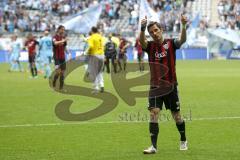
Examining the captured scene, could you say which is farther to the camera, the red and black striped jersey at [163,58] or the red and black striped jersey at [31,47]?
the red and black striped jersey at [31,47]

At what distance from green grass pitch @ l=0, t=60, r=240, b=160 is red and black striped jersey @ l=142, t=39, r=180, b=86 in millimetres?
1257

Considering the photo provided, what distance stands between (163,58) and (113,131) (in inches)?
124

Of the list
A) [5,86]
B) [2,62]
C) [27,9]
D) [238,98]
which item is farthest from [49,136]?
[27,9]

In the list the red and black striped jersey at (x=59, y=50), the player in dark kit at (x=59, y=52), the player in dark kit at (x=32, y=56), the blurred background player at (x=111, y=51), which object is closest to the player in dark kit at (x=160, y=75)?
the player in dark kit at (x=59, y=52)

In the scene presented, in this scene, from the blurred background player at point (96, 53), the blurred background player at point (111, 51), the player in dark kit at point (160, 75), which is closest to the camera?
the player in dark kit at point (160, 75)

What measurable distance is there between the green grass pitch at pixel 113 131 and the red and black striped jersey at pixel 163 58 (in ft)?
4.12

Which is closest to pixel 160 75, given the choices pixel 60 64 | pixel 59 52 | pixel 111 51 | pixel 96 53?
pixel 96 53

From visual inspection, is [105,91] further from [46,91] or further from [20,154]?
[20,154]

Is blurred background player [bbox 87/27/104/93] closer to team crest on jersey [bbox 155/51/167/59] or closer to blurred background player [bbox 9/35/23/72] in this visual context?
team crest on jersey [bbox 155/51/167/59]

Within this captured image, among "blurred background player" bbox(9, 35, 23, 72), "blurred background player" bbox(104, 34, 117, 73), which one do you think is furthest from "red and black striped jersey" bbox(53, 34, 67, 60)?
"blurred background player" bbox(9, 35, 23, 72)

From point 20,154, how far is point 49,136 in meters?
2.10

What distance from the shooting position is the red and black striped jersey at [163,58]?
429 inches

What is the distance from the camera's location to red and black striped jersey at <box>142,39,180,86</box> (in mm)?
10898

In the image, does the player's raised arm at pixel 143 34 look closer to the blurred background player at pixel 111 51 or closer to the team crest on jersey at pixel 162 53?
the team crest on jersey at pixel 162 53
